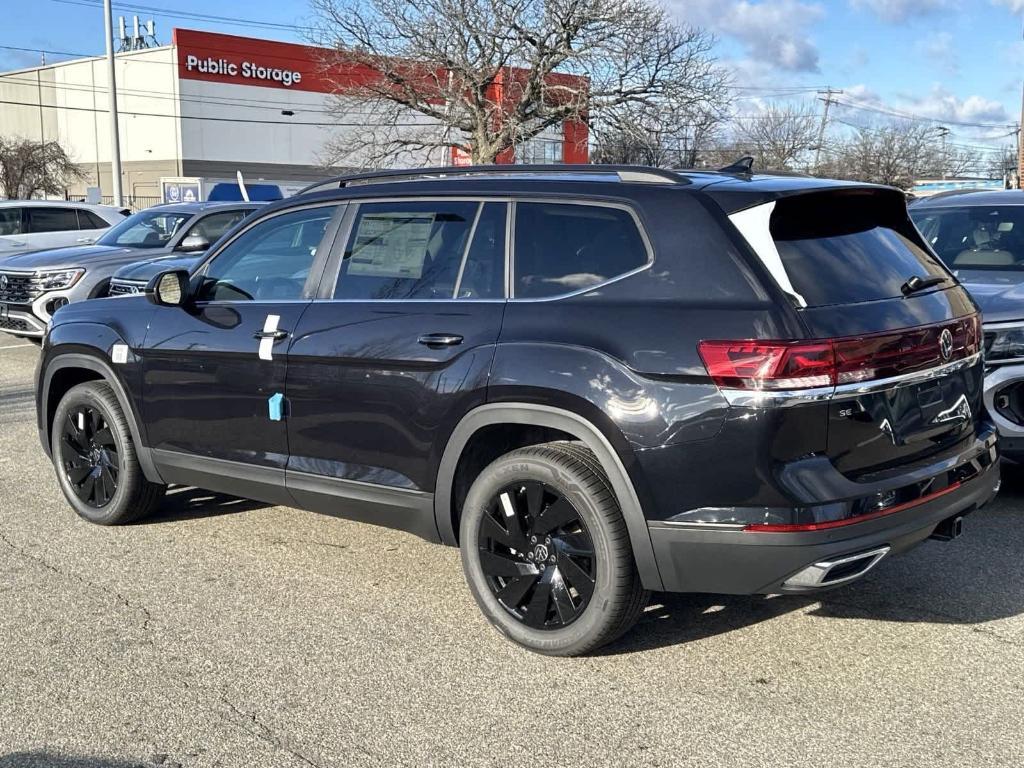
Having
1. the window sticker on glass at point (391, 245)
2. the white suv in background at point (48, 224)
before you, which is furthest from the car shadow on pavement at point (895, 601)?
the white suv in background at point (48, 224)

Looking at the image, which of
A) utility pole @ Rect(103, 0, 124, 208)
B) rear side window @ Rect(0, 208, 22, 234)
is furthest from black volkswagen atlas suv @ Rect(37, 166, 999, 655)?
utility pole @ Rect(103, 0, 124, 208)

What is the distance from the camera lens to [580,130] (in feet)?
116

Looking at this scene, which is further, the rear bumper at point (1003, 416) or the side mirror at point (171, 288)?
the rear bumper at point (1003, 416)

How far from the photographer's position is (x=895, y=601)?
470 cm

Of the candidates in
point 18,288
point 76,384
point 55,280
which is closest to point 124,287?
point 55,280

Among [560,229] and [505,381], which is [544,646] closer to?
[505,381]

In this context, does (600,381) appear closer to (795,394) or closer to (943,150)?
(795,394)

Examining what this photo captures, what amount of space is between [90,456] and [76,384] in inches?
18.5

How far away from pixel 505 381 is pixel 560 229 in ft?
2.20

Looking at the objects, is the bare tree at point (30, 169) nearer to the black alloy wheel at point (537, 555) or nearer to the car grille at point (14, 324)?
the car grille at point (14, 324)

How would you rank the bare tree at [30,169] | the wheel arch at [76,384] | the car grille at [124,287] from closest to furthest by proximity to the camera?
the wheel arch at [76,384]
the car grille at [124,287]
the bare tree at [30,169]

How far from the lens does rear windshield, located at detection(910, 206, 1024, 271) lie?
7008 millimetres

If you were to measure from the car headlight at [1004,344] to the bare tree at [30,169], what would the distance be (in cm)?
5550

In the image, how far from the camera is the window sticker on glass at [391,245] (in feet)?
15.2
